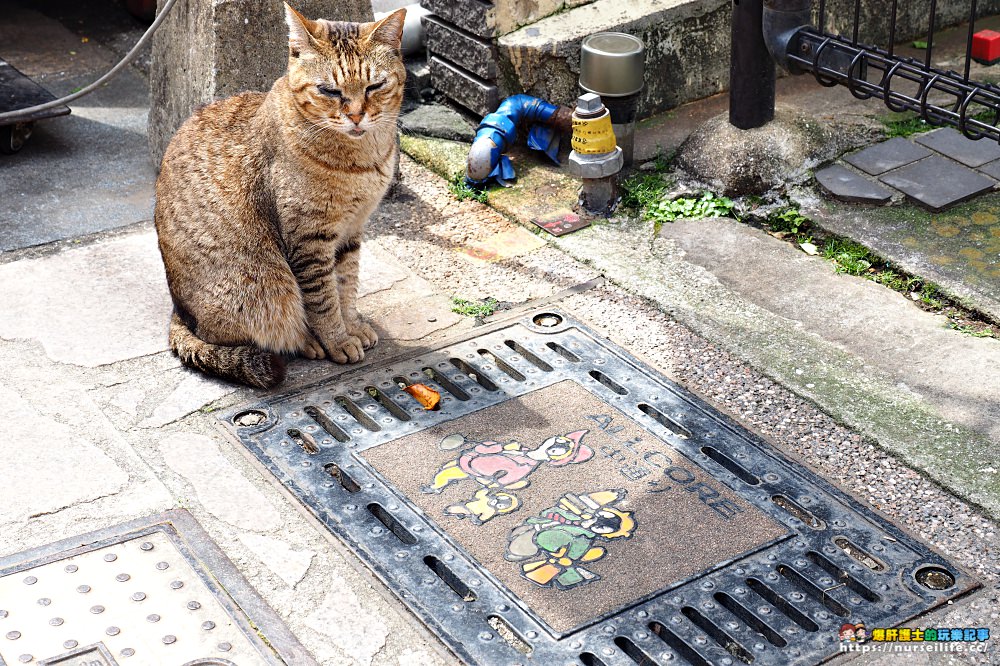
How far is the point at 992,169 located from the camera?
4.76 meters

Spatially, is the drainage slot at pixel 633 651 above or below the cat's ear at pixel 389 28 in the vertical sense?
below

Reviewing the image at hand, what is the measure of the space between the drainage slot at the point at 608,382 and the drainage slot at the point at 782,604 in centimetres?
93

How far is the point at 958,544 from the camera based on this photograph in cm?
299

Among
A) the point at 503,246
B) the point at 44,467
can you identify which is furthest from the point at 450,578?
the point at 503,246

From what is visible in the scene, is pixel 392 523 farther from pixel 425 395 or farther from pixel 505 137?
pixel 505 137

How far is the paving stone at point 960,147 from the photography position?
484 cm

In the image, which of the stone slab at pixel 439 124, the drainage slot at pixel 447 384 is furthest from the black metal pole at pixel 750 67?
the drainage slot at pixel 447 384

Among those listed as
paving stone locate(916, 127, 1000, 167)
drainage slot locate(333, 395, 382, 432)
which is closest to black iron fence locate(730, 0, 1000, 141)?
paving stone locate(916, 127, 1000, 167)

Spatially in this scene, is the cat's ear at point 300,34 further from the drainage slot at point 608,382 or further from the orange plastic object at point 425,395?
the drainage slot at point 608,382

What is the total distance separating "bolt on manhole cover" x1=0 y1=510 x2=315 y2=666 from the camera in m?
2.66

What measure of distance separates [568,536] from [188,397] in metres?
1.41

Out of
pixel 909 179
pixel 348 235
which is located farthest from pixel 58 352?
pixel 909 179

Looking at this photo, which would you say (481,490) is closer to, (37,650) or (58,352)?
(37,650)

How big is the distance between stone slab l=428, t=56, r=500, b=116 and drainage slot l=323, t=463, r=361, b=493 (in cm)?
242
